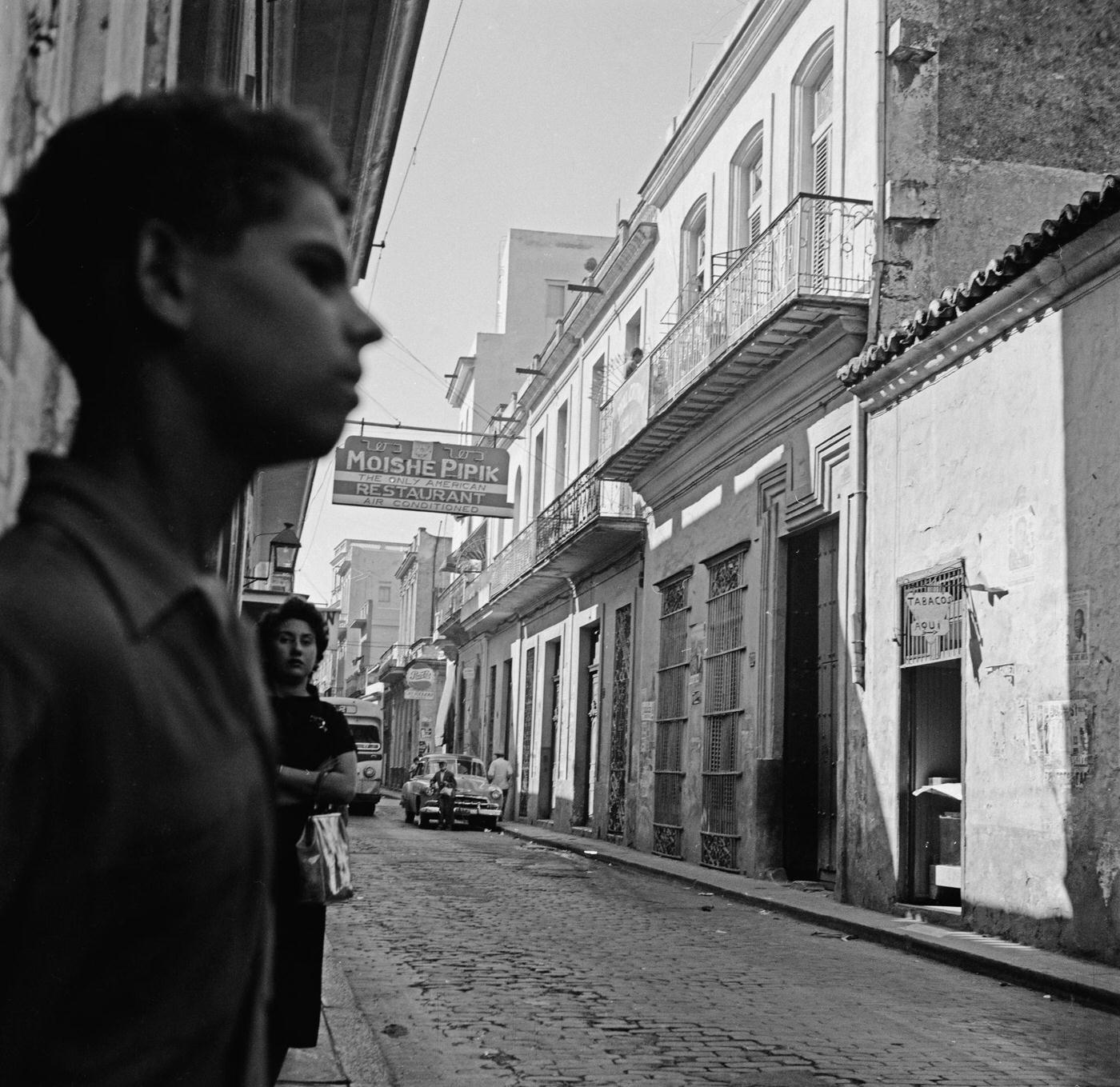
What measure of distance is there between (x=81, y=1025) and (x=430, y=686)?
1670 inches

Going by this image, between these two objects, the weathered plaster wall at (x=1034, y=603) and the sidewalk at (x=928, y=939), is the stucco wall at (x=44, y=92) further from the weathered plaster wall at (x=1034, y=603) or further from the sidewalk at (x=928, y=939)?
the weathered plaster wall at (x=1034, y=603)

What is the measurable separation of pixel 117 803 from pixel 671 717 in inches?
681

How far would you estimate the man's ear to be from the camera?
71 cm

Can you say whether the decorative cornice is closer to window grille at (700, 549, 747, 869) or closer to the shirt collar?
window grille at (700, 549, 747, 869)

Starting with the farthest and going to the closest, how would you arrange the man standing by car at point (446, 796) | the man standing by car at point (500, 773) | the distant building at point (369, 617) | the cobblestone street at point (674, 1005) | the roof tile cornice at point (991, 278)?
the distant building at point (369, 617) < the man standing by car at point (500, 773) < the man standing by car at point (446, 796) < the roof tile cornice at point (991, 278) < the cobblestone street at point (674, 1005)

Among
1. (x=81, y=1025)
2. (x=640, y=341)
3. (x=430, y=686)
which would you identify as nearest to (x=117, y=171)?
(x=81, y=1025)

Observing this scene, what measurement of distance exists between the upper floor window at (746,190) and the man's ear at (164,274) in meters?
16.4

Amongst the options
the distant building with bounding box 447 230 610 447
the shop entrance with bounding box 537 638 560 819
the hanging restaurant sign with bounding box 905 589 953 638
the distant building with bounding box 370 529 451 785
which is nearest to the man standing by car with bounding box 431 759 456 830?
the shop entrance with bounding box 537 638 560 819

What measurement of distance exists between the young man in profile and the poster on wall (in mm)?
8897

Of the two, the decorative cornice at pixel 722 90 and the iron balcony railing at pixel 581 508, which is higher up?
the decorative cornice at pixel 722 90

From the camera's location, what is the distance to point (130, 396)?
723 millimetres

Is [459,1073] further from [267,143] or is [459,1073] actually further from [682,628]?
[682,628]

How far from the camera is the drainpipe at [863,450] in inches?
484

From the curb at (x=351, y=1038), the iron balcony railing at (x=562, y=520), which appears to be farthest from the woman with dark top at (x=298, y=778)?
the iron balcony railing at (x=562, y=520)
